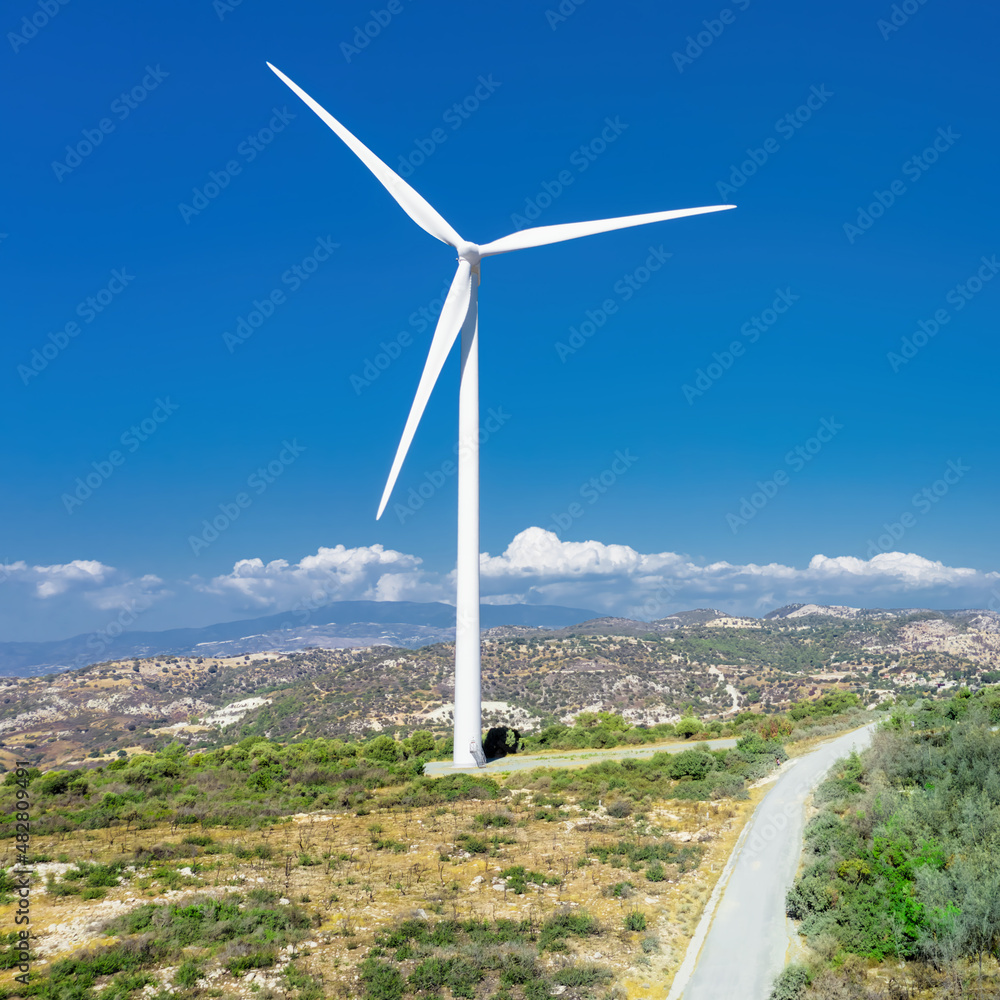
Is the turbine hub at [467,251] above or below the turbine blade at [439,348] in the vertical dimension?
above

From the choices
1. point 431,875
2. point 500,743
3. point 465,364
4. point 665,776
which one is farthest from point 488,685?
point 431,875

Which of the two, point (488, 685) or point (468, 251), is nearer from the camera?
point (468, 251)

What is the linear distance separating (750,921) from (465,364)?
27.8m

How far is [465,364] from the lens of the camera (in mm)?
35438

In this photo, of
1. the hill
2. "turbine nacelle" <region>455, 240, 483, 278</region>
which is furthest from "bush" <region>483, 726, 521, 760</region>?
"turbine nacelle" <region>455, 240, 483, 278</region>

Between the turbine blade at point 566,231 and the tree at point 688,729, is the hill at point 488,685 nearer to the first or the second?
the tree at point 688,729

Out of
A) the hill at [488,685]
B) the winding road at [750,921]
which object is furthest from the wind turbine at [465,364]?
the hill at [488,685]

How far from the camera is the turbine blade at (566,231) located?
33188 mm

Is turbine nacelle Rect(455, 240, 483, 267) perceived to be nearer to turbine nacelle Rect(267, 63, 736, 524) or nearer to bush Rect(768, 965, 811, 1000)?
turbine nacelle Rect(267, 63, 736, 524)

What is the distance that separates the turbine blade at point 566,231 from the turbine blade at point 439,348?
8.97 ft

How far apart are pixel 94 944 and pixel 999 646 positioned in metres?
157

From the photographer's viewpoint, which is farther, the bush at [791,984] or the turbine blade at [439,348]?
the turbine blade at [439,348]

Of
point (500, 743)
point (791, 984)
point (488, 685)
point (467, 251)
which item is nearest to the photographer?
point (791, 984)

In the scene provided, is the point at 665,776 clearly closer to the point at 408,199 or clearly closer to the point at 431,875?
the point at 431,875
